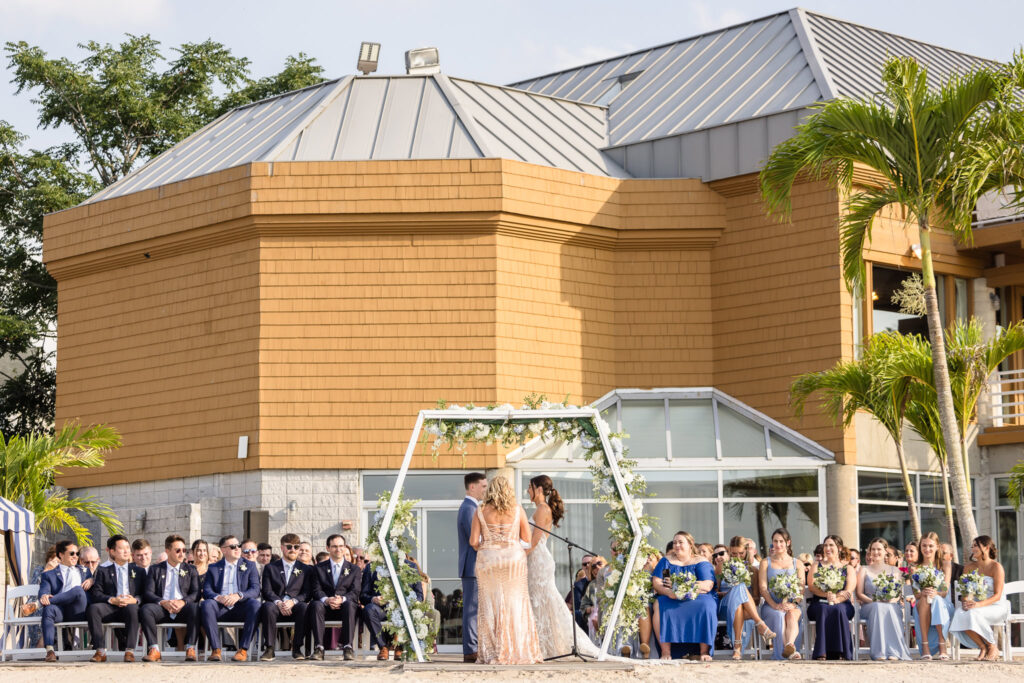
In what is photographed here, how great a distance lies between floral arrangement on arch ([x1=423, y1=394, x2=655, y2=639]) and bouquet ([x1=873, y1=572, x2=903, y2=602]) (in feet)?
7.84

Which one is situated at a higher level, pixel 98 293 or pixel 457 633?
pixel 98 293

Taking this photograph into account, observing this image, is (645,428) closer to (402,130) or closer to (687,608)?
(402,130)

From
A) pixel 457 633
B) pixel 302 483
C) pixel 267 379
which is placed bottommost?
pixel 457 633

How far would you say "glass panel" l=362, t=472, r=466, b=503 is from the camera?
861 inches

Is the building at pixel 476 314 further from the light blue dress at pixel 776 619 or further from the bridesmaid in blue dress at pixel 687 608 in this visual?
the bridesmaid in blue dress at pixel 687 608

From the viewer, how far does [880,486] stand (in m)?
22.0

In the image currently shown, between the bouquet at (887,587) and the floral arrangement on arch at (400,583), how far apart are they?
4641mm

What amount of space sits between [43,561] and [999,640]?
14335mm

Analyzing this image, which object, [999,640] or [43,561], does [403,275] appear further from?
[999,640]

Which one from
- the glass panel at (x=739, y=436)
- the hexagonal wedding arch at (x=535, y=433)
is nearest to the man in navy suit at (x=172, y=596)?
the hexagonal wedding arch at (x=535, y=433)

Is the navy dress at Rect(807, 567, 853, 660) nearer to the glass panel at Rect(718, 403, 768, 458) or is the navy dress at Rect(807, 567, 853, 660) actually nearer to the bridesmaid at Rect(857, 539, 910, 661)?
the bridesmaid at Rect(857, 539, 910, 661)

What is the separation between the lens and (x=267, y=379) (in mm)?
21828

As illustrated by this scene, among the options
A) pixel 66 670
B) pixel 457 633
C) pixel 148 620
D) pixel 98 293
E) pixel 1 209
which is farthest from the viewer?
pixel 1 209

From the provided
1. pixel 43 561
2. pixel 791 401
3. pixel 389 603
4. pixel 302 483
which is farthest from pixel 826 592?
pixel 43 561
